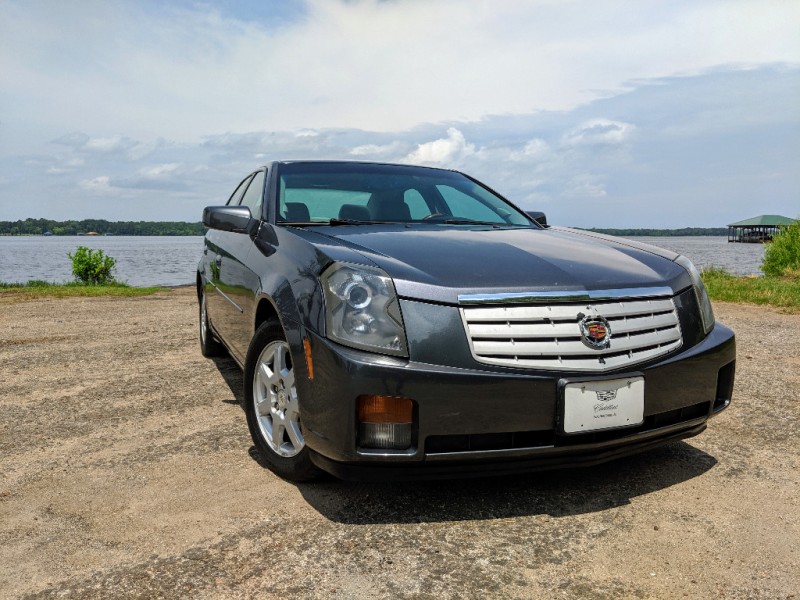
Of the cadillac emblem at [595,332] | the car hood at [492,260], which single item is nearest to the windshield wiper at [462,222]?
the car hood at [492,260]

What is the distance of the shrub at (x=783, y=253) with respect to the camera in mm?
16922

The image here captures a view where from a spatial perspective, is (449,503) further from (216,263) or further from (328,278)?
(216,263)

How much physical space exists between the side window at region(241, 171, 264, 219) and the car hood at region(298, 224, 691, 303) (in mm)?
824

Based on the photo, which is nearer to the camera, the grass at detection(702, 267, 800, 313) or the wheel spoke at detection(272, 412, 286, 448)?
the wheel spoke at detection(272, 412, 286, 448)

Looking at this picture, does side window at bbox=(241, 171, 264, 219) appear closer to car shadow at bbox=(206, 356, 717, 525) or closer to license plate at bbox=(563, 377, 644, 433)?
car shadow at bbox=(206, 356, 717, 525)

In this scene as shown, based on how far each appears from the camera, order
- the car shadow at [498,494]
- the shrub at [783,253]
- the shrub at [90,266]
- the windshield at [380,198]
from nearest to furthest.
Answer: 1. the car shadow at [498,494]
2. the windshield at [380,198]
3. the shrub at [783,253]
4. the shrub at [90,266]

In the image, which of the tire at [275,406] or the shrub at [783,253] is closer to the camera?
the tire at [275,406]

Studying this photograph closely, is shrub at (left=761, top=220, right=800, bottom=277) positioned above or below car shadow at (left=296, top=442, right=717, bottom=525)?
above

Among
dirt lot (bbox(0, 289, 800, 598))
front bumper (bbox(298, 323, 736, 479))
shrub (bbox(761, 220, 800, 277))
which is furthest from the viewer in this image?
shrub (bbox(761, 220, 800, 277))

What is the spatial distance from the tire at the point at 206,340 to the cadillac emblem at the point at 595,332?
3745mm

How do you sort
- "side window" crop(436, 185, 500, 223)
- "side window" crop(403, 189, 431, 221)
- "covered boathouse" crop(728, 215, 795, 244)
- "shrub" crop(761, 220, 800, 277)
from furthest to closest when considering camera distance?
"covered boathouse" crop(728, 215, 795, 244), "shrub" crop(761, 220, 800, 277), "side window" crop(436, 185, 500, 223), "side window" crop(403, 189, 431, 221)

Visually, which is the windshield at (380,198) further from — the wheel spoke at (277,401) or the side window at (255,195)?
the wheel spoke at (277,401)

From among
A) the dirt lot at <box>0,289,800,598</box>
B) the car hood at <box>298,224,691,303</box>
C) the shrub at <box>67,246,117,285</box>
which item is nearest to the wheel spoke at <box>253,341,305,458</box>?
the dirt lot at <box>0,289,800,598</box>

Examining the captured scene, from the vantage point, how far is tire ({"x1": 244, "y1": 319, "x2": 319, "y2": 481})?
2764mm
